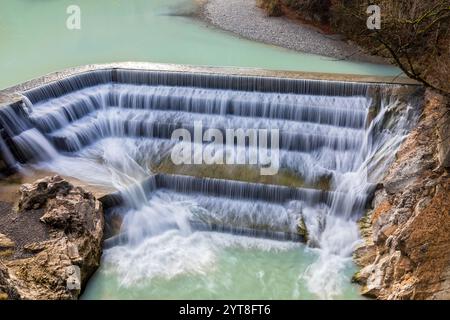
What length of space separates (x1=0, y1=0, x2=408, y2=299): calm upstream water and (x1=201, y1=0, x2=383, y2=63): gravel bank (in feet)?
2.51

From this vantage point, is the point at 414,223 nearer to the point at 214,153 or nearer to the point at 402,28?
the point at 214,153

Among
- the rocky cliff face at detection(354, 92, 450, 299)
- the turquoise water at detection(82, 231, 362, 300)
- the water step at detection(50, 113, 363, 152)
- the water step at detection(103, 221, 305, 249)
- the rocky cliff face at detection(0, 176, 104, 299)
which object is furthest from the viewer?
the water step at detection(50, 113, 363, 152)

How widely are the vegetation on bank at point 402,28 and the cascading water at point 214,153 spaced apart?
52.0 inches

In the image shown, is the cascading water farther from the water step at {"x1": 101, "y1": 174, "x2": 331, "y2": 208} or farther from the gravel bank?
the gravel bank

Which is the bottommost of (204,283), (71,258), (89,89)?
(204,283)

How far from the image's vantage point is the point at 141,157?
10836mm

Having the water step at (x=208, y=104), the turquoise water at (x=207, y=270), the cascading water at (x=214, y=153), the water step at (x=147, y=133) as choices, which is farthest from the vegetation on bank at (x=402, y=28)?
the turquoise water at (x=207, y=270)

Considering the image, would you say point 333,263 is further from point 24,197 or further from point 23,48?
point 23,48

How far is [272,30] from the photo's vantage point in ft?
60.8

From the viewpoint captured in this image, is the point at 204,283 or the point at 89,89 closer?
the point at 204,283

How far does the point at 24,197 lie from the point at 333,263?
5.78m

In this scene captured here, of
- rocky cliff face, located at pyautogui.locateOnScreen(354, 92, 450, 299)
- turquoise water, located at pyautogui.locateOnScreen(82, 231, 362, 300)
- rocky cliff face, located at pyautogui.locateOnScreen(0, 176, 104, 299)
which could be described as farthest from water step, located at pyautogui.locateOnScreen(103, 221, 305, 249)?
rocky cliff face, located at pyautogui.locateOnScreen(354, 92, 450, 299)

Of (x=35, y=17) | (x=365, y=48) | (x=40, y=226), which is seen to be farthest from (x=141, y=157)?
(x=35, y=17)

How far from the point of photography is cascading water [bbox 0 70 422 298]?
8.93m
